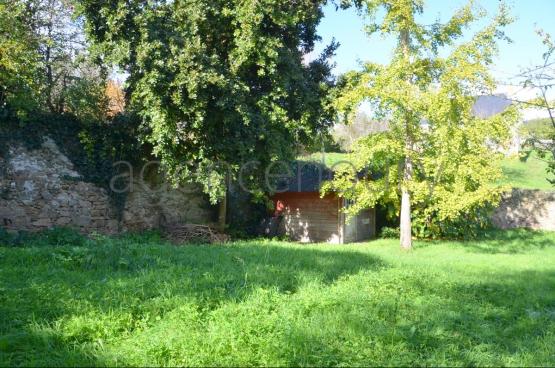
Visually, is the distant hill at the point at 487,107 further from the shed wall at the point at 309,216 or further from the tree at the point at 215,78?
the shed wall at the point at 309,216

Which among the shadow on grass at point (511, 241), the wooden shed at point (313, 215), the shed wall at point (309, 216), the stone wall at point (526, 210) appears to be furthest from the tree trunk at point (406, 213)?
the stone wall at point (526, 210)

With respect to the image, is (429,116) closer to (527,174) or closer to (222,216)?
(222,216)

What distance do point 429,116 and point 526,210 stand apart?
913 cm

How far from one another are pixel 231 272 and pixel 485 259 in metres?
6.96

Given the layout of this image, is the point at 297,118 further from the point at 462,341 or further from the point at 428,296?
the point at 462,341

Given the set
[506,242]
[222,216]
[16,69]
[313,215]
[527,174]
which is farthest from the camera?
[527,174]

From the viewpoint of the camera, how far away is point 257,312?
192 inches

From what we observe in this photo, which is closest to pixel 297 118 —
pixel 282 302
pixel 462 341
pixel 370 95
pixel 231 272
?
pixel 370 95

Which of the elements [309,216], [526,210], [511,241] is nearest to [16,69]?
[309,216]

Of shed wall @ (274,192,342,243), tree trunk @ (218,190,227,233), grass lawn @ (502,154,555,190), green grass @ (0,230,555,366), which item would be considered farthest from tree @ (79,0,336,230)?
grass lawn @ (502,154,555,190)

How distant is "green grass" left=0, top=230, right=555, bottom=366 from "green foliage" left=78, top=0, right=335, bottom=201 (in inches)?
189

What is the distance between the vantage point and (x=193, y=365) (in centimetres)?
361

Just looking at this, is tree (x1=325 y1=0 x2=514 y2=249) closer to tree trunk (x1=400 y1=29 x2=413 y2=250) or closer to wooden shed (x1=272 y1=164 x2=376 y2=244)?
tree trunk (x1=400 y1=29 x2=413 y2=250)

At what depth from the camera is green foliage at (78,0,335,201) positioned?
11.3 meters
